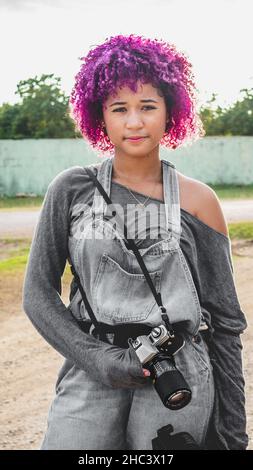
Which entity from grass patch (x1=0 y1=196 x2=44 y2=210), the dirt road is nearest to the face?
the dirt road

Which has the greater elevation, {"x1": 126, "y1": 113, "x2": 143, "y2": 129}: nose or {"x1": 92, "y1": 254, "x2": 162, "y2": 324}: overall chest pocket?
{"x1": 126, "y1": 113, "x2": 143, "y2": 129}: nose

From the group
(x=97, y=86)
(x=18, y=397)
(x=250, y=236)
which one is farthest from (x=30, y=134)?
(x=97, y=86)

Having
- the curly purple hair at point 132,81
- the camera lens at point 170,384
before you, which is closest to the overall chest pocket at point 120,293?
the camera lens at point 170,384

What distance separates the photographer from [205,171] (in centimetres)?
2227

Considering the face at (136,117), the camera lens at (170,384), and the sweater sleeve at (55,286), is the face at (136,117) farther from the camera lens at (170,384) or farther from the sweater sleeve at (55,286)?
the camera lens at (170,384)

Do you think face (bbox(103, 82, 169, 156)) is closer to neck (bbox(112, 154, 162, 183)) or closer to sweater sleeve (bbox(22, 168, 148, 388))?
neck (bbox(112, 154, 162, 183))

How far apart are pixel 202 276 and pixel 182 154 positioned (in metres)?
20.2

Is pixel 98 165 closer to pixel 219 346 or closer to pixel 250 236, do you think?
pixel 219 346

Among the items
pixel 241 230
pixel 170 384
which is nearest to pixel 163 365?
pixel 170 384

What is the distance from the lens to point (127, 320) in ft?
6.46

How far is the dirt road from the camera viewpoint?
402cm

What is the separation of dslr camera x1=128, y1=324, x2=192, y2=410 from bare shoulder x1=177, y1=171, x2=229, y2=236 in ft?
1.12

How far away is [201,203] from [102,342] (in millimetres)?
439

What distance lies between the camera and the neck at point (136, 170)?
2172mm
